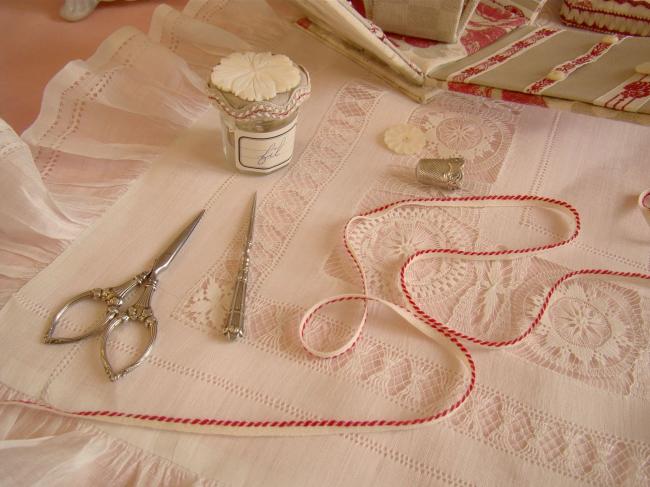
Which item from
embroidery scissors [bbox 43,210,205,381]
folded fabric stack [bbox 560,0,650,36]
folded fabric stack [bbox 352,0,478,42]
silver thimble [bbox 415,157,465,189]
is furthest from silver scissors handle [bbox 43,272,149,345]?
folded fabric stack [bbox 560,0,650,36]

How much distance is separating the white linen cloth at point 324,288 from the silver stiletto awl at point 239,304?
13mm

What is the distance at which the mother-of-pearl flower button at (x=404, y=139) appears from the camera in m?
0.67

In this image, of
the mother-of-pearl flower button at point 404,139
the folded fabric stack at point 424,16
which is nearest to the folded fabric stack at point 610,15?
the folded fabric stack at point 424,16

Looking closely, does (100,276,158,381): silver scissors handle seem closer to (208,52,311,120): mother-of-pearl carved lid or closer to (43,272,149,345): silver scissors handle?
(43,272,149,345): silver scissors handle

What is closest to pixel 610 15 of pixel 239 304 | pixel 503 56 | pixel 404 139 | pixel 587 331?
pixel 503 56

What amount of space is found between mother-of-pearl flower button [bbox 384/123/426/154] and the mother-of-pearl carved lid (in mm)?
139

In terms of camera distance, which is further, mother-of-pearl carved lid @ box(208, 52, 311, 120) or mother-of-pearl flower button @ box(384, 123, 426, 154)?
mother-of-pearl flower button @ box(384, 123, 426, 154)

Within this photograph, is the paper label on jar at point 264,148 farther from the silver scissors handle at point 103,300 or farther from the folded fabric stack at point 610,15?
the folded fabric stack at point 610,15

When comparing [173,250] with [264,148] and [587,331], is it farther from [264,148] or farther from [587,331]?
[587,331]

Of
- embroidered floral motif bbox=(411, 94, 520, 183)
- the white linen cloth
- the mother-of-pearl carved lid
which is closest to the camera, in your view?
the white linen cloth

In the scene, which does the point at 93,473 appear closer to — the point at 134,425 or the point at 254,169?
the point at 134,425

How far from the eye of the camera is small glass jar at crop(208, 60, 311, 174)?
56 cm

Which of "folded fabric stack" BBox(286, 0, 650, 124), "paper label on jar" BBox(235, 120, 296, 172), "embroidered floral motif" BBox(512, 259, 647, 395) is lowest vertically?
"embroidered floral motif" BBox(512, 259, 647, 395)

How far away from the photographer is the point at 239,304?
518 mm
